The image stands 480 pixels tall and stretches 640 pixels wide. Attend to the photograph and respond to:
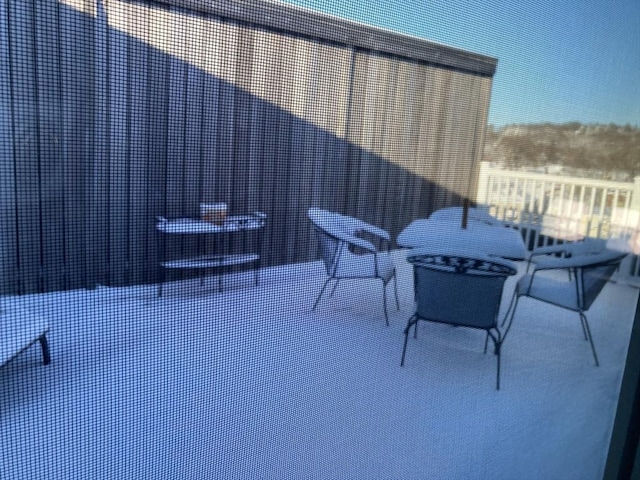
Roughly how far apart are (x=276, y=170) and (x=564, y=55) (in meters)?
0.75

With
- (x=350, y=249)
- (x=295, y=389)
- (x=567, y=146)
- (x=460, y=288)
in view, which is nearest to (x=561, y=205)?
(x=567, y=146)

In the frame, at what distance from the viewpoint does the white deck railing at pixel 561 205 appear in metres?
1.00

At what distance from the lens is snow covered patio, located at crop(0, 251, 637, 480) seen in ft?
1.85

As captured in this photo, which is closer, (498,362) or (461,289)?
(498,362)

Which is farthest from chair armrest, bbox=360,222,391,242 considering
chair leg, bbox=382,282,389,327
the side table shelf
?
the side table shelf

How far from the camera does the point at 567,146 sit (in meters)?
1.08

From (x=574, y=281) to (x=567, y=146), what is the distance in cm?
41

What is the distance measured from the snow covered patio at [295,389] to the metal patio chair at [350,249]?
0.03 meters

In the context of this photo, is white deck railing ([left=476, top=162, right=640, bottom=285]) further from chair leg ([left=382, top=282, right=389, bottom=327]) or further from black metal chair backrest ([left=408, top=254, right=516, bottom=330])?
chair leg ([left=382, top=282, right=389, bottom=327])

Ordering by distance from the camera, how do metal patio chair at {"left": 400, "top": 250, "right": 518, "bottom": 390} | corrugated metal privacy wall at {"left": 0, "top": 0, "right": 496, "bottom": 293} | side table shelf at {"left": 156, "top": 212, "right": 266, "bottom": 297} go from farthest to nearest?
metal patio chair at {"left": 400, "top": 250, "right": 518, "bottom": 390} < side table shelf at {"left": 156, "top": 212, "right": 266, "bottom": 297} < corrugated metal privacy wall at {"left": 0, "top": 0, "right": 496, "bottom": 293}

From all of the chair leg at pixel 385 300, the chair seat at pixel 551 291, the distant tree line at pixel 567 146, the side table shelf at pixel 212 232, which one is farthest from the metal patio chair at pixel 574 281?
the side table shelf at pixel 212 232

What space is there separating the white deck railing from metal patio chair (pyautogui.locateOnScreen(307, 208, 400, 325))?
0.26 m

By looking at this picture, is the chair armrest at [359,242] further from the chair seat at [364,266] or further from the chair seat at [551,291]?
the chair seat at [551,291]

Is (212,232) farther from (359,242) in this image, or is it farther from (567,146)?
(567,146)
